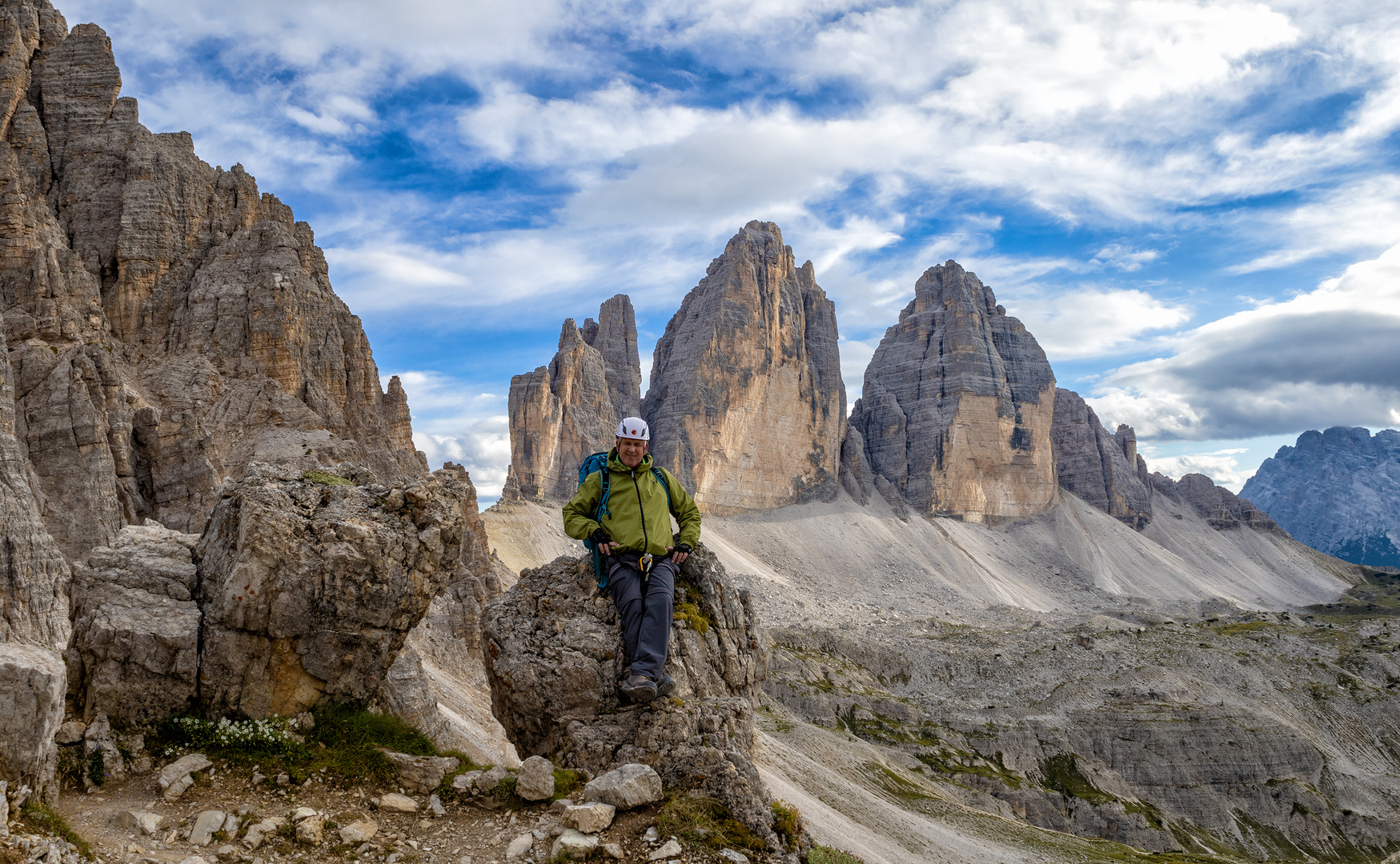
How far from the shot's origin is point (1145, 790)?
5044 centimetres

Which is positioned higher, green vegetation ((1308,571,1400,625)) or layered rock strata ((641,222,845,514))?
layered rock strata ((641,222,845,514))

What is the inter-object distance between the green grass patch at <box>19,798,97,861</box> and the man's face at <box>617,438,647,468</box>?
579 cm

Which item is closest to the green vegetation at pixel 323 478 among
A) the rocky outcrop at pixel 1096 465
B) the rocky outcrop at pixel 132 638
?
the rocky outcrop at pixel 132 638

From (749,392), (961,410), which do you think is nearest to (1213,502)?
(961,410)

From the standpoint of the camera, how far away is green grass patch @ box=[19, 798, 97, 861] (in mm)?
5582

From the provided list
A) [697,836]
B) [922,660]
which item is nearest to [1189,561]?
[922,660]

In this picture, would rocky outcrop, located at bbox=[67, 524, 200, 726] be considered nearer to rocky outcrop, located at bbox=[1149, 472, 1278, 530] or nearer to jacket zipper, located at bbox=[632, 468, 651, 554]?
jacket zipper, located at bbox=[632, 468, 651, 554]

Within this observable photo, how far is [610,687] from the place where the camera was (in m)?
9.43

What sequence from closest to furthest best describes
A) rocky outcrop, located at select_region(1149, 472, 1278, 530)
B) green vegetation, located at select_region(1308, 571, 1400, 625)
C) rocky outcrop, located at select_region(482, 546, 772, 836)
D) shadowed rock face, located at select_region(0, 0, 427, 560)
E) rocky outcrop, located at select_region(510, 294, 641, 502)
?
rocky outcrop, located at select_region(482, 546, 772, 836), shadowed rock face, located at select_region(0, 0, 427, 560), rocky outcrop, located at select_region(510, 294, 641, 502), green vegetation, located at select_region(1308, 571, 1400, 625), rocky outcrop, located at select_region(1149, 472, 1278, 530)

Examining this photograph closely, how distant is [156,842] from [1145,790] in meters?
58.0

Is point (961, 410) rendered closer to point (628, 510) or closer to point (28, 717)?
point (628, 510)

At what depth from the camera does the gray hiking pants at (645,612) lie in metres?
9.20

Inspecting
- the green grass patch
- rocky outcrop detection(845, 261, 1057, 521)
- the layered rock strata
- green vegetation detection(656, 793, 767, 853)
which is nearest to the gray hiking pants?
green vegetation detection(656, 793, 767, 853)

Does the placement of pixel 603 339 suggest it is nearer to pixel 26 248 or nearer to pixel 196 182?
pixel 196 182
